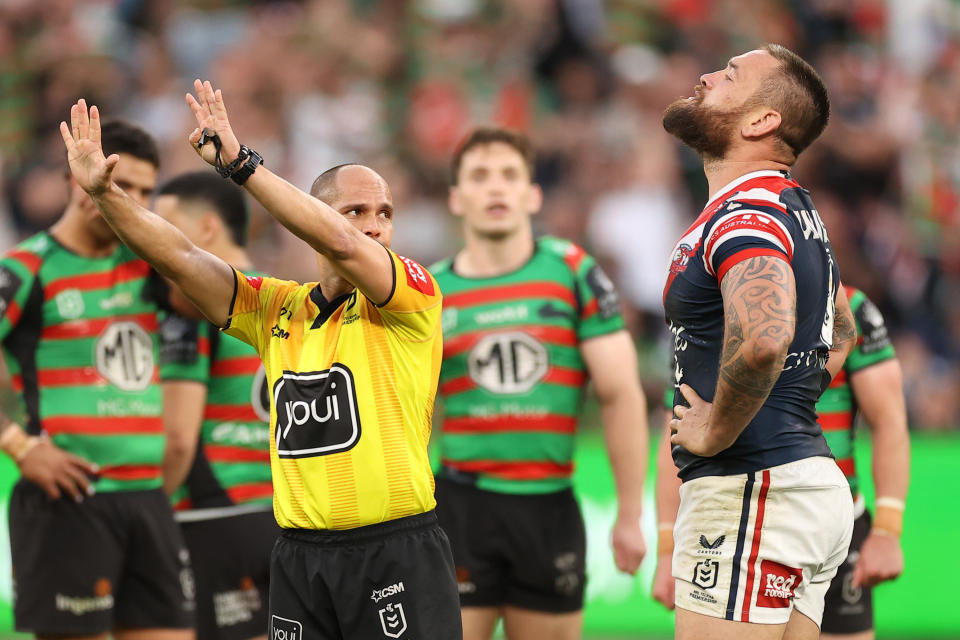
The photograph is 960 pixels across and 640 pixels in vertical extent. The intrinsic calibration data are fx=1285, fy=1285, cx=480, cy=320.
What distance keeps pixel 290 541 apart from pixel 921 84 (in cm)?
1059

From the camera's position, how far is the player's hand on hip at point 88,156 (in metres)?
4.23

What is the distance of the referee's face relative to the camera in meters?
4.49

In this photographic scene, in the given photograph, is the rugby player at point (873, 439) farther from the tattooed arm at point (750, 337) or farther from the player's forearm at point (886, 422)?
the tattooed arm at point (750, 337)

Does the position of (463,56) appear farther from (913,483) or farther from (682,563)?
(682,563)

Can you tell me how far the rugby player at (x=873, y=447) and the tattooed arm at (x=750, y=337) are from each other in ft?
5.92

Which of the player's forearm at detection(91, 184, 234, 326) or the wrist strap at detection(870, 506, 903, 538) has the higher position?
the player's forearm at detection(91, 184, 234, 326)

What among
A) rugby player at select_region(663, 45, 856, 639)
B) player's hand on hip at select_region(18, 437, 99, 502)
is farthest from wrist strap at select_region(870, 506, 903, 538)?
player's hand on hip at select_region(18, 437, 99, 502)

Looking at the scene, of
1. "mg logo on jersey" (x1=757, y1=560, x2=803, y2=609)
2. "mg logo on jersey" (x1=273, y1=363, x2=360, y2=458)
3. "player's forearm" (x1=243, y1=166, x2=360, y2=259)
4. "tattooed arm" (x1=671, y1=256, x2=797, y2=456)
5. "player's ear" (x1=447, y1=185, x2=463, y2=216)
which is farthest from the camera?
"player's ear" (x1=447, y1=185, x2=463, y2=216)

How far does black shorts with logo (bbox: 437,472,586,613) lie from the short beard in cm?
229

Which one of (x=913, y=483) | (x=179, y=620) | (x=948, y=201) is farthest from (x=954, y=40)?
(x=179, y=620)

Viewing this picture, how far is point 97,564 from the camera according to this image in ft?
19.4

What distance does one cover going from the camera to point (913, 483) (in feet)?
30.2

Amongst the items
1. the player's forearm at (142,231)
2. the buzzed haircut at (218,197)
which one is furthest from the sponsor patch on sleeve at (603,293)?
the player's forearm at (142,231)

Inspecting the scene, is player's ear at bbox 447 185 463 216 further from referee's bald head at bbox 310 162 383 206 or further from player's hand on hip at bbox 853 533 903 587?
player's hand on hip at bbox 853 533 903 587
